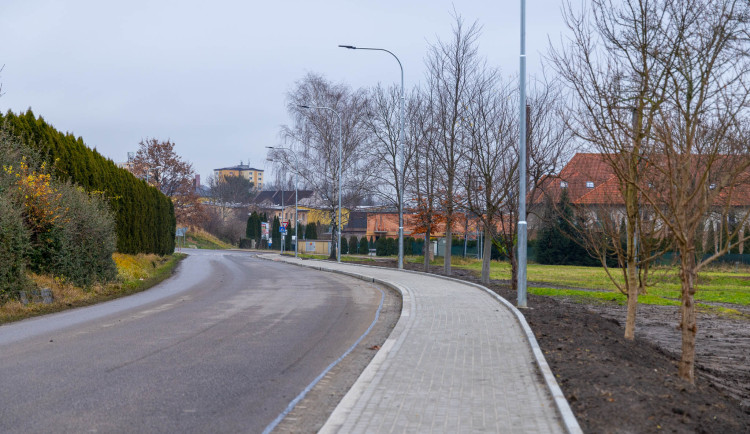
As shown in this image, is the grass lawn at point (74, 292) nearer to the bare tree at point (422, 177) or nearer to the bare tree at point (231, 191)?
the bare tree at point (422, 177)

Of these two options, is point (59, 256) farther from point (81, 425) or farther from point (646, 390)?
point (646, 390)

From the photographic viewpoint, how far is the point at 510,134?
20.6 metres

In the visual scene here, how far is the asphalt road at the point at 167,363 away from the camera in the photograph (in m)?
5.79

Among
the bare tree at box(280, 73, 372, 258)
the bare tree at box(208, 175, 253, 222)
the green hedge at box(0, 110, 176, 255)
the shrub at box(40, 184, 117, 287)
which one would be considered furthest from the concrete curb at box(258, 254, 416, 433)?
the bare tree at box(208, 175, 253, 222)

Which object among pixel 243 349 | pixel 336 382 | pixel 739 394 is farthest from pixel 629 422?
pixel 243 349

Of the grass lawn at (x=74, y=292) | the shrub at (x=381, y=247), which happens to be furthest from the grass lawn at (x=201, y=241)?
the grass lawn at (x=74, y=292)

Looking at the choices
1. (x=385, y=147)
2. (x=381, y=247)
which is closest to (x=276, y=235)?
(x=381, y=247)

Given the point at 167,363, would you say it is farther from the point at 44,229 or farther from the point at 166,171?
the point at 166,171

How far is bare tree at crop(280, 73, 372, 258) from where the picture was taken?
155 ft

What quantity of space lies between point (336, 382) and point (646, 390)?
10.5ft

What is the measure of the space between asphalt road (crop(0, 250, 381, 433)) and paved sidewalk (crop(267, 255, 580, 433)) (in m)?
0.82

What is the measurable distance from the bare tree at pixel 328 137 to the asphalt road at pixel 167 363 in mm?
31258

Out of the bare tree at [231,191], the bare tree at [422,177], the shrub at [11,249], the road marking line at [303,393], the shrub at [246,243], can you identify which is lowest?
the road marking line at [303,393]

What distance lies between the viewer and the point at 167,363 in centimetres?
823
